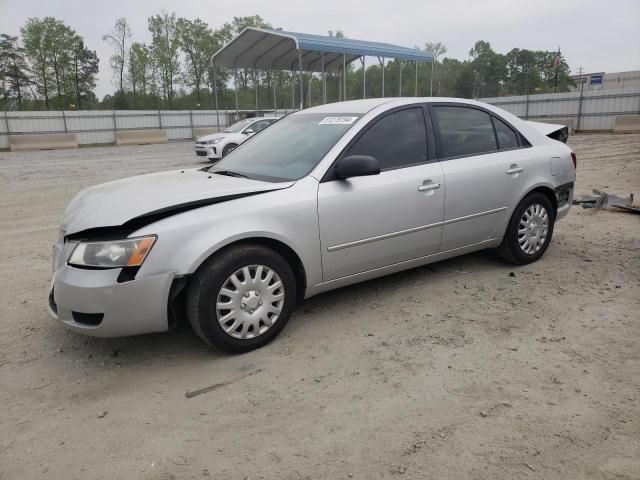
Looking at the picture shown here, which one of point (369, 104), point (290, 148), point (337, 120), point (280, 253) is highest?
point (369, 104)

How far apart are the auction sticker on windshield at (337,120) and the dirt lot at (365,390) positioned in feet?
4.74

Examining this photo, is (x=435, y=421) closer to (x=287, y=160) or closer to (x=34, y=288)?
(x=287, y=160)

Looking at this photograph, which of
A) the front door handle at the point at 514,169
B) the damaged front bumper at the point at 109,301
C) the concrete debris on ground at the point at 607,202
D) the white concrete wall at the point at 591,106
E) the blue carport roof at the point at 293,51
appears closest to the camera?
the damaged front bumper at the point at 109,301

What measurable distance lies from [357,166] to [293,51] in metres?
22.9

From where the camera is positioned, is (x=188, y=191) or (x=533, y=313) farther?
(x=533, y=313)

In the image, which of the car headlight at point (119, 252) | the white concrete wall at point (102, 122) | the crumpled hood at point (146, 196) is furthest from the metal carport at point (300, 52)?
the car headlight at point (119, 252)

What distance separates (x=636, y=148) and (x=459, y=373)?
1671 centimetres

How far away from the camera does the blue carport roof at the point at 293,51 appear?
828 inches

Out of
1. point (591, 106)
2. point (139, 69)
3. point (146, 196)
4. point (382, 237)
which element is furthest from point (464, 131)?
point (139, 69)

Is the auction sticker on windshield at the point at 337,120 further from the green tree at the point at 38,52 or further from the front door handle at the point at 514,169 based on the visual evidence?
the green tree at the point at 38,52

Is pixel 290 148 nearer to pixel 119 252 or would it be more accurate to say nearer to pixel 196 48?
pixel 119 252

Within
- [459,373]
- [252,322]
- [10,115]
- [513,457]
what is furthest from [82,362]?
[10,115]

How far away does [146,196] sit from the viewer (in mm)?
3361

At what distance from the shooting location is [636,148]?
1644 centimetres
